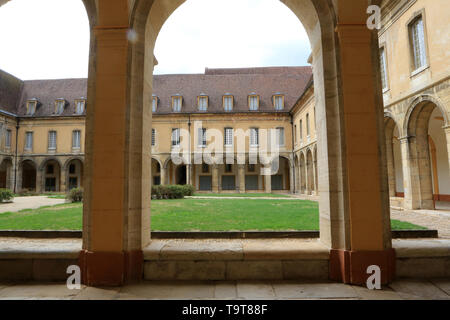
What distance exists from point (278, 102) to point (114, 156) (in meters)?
26.0

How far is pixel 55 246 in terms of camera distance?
3.34m

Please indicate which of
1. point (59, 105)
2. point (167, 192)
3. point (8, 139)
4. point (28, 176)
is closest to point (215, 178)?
point (167, 192)

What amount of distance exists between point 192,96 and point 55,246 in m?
26.5

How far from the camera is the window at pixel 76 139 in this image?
91.8 feet

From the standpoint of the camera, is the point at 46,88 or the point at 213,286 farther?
the point at 46,88

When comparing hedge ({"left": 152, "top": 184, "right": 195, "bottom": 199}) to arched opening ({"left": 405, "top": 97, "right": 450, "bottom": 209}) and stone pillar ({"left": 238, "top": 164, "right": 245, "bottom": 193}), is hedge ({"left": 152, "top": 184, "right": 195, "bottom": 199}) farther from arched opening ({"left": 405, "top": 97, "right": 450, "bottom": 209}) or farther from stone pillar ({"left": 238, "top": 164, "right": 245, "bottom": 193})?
stone pillar ({"left": 238, "top": 164, "right": 245, "bottom": 193})

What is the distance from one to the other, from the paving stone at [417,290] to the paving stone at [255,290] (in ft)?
4.32

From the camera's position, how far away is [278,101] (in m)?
27.5

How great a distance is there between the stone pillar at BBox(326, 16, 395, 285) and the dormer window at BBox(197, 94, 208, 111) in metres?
24.9

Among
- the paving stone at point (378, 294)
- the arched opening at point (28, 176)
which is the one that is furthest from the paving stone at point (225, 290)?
the arched opening at point (28, 176)

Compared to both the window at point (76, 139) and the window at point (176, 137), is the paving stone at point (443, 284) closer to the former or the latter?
the window at point (176, 137)
